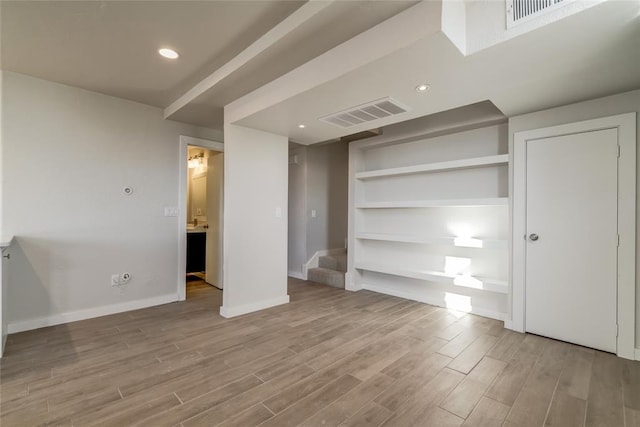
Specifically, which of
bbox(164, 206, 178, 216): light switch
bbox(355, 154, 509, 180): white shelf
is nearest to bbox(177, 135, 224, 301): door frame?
bbox(164, 206, 178, 216): light switch

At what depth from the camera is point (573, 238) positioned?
2.68 meters

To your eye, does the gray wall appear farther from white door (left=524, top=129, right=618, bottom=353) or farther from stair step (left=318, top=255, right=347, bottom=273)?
white door (left=524, top=129, right=618, bottom=353)

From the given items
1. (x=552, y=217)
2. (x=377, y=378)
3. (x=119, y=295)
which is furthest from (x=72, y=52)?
(x=552, y=217)

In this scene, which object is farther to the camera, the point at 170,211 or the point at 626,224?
the point at 170,211

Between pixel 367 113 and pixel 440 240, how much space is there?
1824 mm

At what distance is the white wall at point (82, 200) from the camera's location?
9.42ft

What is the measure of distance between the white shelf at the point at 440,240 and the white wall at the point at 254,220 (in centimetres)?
137

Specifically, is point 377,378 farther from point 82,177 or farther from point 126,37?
point 82,177

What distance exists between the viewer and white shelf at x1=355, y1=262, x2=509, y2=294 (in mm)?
3163

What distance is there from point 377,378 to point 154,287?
120 inches

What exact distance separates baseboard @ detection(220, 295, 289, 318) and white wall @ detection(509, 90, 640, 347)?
3185 mm

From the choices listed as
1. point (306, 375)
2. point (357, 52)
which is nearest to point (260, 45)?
point (357, 52)

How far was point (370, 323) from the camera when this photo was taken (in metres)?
3.14

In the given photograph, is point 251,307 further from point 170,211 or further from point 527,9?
point 527,9
